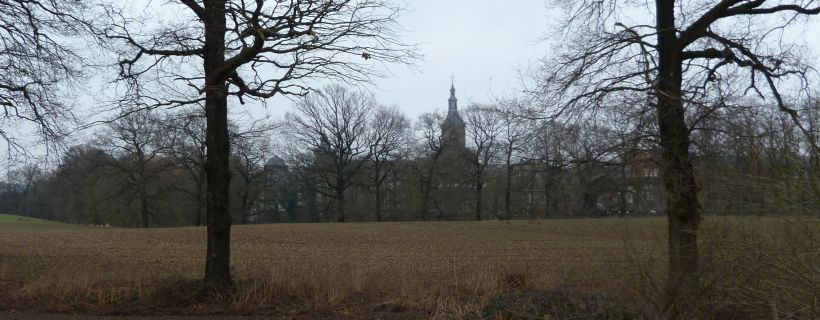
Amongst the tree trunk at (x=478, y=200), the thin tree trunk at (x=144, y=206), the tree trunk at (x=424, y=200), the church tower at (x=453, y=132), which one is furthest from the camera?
the tree trunk at (x=424, y=200)

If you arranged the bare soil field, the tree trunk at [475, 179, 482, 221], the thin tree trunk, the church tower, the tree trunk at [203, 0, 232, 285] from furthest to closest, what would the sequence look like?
the tree trunk at [475, 179, 482, 221] → the church tower → the thin tree trunk → the tree trunk at [203, 0, 232, 285] → the bare soil field

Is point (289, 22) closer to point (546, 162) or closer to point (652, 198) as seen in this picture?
point (546, 162)

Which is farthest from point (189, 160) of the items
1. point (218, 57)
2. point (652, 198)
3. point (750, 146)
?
point (750, 146)

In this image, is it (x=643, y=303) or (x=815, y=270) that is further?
(x=643, y=303)

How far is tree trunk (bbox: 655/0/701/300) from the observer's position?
8.14 m

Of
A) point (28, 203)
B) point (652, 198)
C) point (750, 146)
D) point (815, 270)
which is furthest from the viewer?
point (28, 203)

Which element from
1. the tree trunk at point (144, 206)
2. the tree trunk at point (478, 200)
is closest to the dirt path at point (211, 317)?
the tree trunk at point (144, 206)

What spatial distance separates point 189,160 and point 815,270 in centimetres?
4186

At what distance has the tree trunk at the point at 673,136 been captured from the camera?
8.14 metres

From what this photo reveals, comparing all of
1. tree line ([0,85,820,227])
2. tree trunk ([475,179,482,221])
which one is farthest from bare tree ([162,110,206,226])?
tree trunk ([475,179,482,221])

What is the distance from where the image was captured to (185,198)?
6250cm

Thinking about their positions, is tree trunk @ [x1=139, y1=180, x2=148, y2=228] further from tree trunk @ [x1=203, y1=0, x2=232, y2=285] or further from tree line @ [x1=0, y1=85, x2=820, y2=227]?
tree trunk @ [x1=203, y1=0, x2=232, y2=285]

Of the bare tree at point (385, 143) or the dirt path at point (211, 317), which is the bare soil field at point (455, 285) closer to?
the dirt path at point (211, 317)

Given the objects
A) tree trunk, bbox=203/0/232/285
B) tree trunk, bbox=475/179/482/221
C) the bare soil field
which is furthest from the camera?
tree trunk, bbox=475/179/482/221
